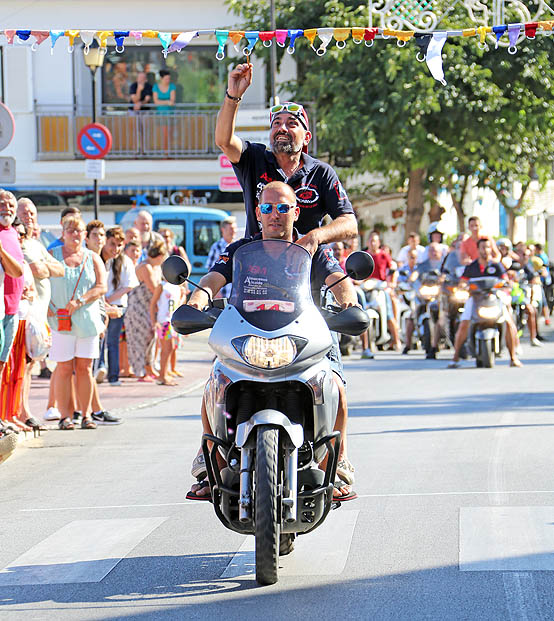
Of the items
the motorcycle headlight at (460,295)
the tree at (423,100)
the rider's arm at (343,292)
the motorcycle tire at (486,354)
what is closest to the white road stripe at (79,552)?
the rider's arm at (343,292)

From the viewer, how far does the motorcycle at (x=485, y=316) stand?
62.4 feet

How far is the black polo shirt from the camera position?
7.21 metres

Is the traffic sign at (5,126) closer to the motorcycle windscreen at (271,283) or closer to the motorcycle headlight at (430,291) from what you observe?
the motorcycle windscreen at (271,283)

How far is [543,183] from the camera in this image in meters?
36.0

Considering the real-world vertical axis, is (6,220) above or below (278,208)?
below

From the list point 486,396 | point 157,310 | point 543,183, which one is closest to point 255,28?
point 543,183

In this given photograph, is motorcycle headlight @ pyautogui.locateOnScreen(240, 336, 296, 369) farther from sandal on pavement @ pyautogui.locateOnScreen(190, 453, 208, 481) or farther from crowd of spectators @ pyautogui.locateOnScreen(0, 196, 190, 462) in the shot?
crowd of spectators @ pyautogui.locateOnScreen(0, 196, 190, 462)

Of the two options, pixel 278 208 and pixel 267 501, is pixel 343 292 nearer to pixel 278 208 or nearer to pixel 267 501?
pixel 278 208

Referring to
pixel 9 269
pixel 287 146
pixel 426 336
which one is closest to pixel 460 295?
pixel 426 336

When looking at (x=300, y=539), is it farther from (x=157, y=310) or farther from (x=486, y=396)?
(x=157, y=310)

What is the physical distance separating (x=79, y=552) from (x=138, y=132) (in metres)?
32.3

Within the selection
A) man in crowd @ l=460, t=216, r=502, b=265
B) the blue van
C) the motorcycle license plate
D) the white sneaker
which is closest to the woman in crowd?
the white sneaker

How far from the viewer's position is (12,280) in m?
11.0

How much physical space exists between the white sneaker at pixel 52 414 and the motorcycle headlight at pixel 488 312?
751cm
